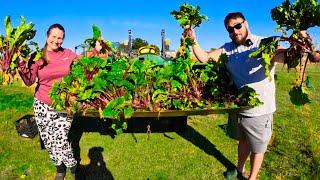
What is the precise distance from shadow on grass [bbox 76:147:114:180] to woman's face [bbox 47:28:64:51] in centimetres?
268

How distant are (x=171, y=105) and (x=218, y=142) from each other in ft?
16.5

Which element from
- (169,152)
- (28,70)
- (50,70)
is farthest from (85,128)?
(28,70)

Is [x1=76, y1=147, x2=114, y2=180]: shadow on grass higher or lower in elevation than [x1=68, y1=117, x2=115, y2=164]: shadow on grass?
lower

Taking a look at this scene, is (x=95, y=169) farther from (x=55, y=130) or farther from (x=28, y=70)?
(x=28, y=70)

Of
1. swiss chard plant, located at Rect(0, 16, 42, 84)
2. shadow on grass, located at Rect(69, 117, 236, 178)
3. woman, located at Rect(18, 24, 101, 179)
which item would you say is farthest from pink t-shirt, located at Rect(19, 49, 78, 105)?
shadow on grass, located at Rect(69, 117, 236, 178)

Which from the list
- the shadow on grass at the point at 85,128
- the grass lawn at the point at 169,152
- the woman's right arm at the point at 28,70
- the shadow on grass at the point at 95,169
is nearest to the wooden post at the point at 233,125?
the grass lawn at the point at 169,152

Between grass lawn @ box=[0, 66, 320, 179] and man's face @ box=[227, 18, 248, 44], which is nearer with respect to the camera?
man's face @ box=[227, 18, 248, 44]

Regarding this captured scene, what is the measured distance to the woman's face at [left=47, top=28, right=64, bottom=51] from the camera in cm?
645

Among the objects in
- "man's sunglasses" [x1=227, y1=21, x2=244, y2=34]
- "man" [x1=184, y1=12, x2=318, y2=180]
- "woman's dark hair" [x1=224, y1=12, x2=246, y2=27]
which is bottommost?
"man" [x1=184, y1=12, x2=318, y2=180]

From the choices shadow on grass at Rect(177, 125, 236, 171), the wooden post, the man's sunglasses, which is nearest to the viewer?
the man's sunglasses

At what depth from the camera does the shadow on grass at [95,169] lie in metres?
7.97

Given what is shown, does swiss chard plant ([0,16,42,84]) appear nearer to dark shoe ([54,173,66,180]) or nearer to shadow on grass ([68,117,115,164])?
dark shoe ([54,173,66,180])

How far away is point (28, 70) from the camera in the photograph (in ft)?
20.3

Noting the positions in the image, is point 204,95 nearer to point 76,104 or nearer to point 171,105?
point 171,105
